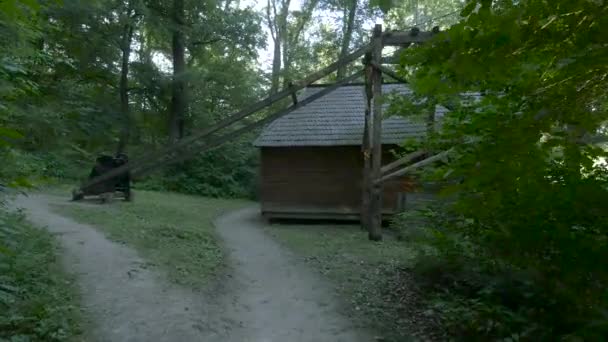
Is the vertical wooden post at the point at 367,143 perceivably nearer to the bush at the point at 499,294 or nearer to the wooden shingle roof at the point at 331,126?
the wooden shingle roof at the point at 331,126

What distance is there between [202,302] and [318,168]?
10.3 meters

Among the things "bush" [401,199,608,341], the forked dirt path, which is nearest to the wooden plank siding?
the forked dirt path

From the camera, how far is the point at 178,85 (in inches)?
1017

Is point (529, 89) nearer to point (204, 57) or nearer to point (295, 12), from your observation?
point (204, 57)

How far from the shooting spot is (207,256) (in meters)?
9.98

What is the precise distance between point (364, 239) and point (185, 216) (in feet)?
19.7

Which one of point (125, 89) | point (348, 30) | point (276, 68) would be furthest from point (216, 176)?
point (276, 68)

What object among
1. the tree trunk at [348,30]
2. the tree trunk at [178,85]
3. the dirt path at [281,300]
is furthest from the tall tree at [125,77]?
the dirt path at [281,300]

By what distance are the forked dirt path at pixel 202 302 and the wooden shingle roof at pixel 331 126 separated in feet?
22.6

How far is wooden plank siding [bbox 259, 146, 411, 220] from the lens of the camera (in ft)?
54.9

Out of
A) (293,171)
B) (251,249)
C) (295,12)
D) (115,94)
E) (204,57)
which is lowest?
(251,249)

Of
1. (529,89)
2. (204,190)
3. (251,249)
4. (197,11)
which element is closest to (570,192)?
(529,89)

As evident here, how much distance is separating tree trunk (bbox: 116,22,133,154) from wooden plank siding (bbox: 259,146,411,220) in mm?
10972

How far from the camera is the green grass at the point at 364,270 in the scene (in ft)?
22.1
